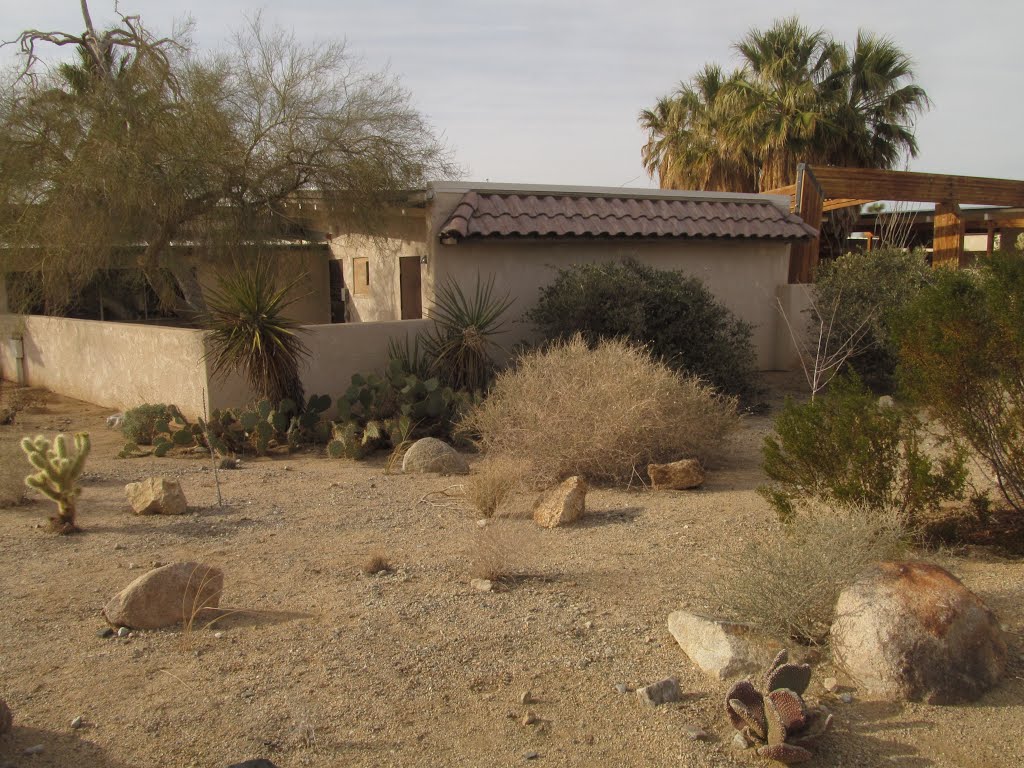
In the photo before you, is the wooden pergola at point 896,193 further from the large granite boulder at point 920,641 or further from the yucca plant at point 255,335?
the large granite boulder at point 920,641

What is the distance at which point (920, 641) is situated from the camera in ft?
13.4

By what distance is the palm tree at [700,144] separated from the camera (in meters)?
24.9

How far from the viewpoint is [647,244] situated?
14.1 metres

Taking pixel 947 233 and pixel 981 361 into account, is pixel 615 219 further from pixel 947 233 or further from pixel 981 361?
pixel 981 361

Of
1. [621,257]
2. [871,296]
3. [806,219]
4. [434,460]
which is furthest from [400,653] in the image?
[806,219]

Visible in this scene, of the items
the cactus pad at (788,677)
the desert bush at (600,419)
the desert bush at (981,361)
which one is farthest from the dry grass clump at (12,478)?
the desert bush at (981,361)

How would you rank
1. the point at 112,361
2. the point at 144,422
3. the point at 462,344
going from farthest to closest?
the point at 112,361
the point at 462,344
the point at 144,422

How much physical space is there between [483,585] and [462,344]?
626 centimetres

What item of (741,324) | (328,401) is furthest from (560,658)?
(741,324)

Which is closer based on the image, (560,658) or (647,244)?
(560,658)

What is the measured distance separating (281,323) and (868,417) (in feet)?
22.1

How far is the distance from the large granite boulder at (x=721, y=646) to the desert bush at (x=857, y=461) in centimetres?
162

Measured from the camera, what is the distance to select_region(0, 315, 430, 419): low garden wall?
36.4 ft

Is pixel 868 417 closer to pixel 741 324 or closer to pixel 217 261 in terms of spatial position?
pixel 741 324
